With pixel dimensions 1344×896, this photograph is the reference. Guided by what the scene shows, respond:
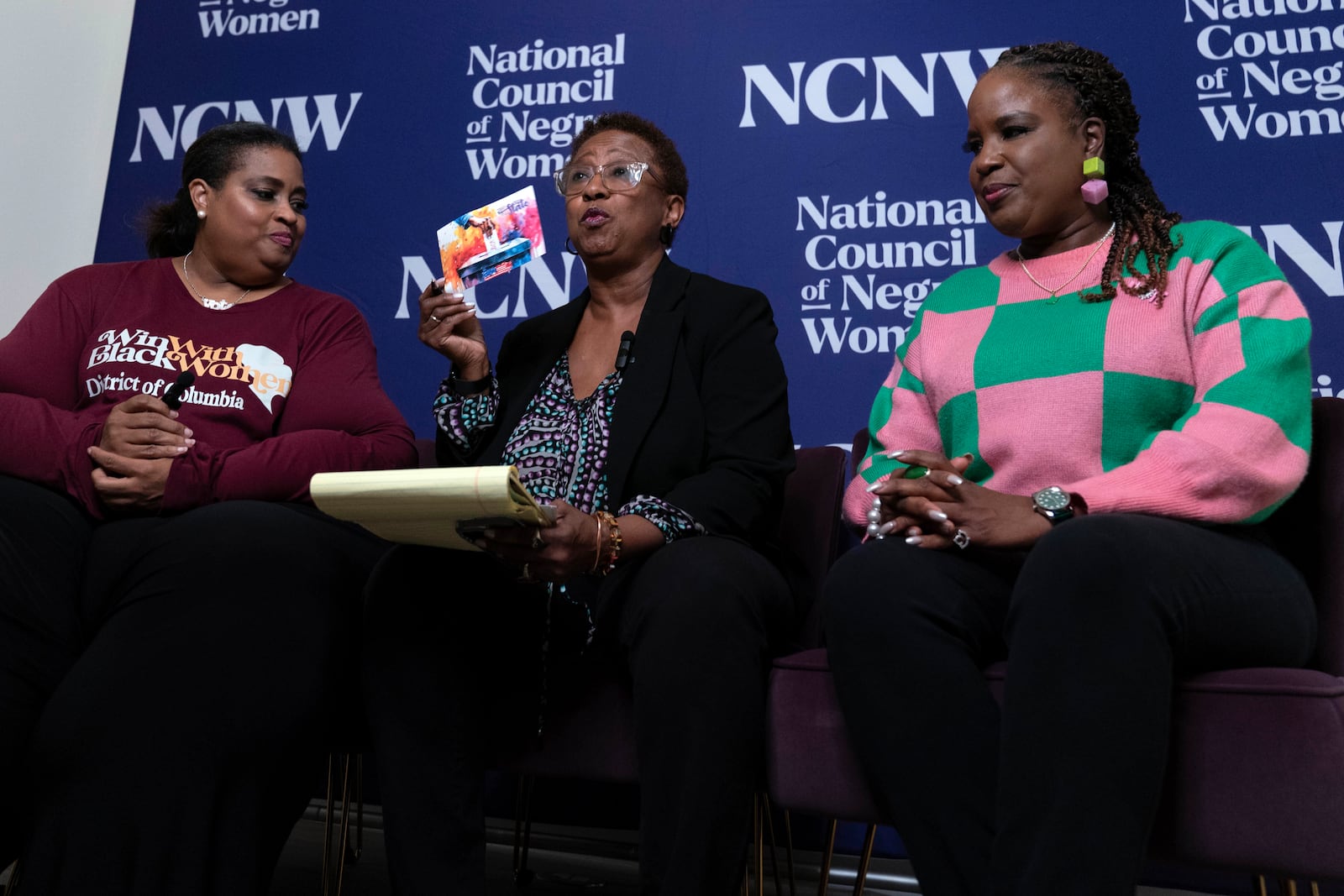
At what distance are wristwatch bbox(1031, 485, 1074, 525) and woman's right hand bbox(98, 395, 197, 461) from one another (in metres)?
1.22

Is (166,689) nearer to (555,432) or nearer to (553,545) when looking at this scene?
(553,545)

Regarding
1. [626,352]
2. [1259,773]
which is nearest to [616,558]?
[626,352]

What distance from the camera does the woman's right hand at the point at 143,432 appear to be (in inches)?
64.6

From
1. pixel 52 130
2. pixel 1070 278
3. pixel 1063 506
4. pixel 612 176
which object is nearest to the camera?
pixel 1063 506

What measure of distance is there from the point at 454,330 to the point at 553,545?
0.62m

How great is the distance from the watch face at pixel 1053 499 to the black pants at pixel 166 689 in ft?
3.02

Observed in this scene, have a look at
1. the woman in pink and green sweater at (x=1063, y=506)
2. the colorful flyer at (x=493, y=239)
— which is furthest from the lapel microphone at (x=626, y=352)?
the woman in pink and green sweater at (x=1063, y=506)

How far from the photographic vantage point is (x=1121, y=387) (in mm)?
1492

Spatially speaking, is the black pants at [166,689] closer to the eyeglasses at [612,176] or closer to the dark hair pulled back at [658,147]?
the eyeglasses at [612,176]

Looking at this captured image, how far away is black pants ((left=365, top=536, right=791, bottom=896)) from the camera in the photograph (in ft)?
4.26

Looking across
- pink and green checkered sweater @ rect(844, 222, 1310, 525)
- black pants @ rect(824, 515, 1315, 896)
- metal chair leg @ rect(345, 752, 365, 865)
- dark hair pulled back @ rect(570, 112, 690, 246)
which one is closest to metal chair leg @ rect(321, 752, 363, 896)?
metal chair leg @ rect(345, 752, 365, 865)

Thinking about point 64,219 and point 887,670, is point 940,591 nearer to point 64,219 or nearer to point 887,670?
point 887,670

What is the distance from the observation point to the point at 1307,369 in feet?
4.66

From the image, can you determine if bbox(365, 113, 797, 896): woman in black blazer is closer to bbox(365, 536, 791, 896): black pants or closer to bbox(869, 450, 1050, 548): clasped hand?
bbox(365, 536, 791, 896): black pants
